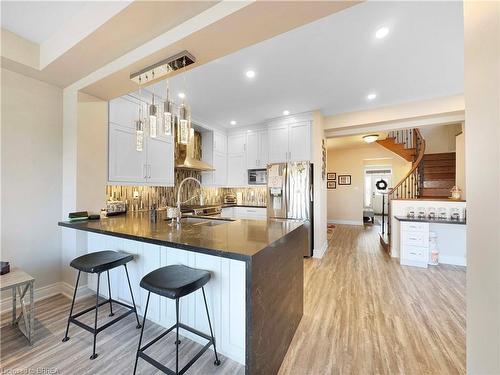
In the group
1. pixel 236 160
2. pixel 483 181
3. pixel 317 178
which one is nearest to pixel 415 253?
pixel 317 178

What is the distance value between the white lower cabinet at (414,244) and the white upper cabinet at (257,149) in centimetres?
291

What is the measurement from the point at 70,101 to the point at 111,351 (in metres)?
2.69

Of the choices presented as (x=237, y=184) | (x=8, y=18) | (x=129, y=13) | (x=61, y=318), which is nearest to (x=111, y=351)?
(x=61, y=318)

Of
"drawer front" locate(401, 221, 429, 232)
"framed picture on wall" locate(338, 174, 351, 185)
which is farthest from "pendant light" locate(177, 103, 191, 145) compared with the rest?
"framed picture on wall" locate(338, 174, 351, 185)

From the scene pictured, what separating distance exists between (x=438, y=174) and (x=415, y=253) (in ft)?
11.4

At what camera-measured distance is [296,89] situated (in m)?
3.08

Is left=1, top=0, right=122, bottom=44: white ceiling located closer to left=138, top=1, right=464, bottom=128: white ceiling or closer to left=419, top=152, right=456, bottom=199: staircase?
left=138, top=1, right=464, bottom=128: white ceiling

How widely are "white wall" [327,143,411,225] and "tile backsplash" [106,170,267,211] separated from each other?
14.1 feet

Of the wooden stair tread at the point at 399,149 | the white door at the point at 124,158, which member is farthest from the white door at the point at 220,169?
the wooden stair tread at the point at 399,149

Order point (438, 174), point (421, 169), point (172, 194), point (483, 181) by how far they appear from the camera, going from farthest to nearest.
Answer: point (438, 174), point (421, 169), point (172, 194), point (483, 181)

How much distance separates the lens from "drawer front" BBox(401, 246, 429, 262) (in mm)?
3490

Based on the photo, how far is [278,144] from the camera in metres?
4.38

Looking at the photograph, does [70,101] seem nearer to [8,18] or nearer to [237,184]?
[8,18]

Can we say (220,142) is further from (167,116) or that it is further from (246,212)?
(167,116)
